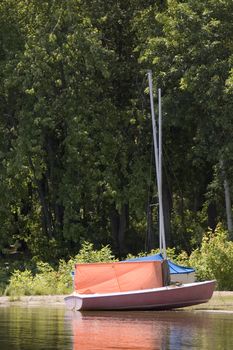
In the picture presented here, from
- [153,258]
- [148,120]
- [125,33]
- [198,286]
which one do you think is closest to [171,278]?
[153,258]

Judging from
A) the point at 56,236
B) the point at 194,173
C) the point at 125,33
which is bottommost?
the point at 56,236

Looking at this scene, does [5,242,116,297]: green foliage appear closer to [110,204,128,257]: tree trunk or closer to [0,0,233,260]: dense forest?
[0,0,233,260]: dense forest

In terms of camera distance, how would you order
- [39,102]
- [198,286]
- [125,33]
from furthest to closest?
[125,33] → [39,102] → [198,286]

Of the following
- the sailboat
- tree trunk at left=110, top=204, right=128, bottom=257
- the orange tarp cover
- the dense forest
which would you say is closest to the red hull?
the sailboat

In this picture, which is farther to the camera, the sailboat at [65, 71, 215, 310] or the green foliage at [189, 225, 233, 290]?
the green foliage at [189, 225, 233, 290]

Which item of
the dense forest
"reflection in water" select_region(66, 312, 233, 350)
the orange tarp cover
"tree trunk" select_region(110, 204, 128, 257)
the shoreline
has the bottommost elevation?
"reflection in water" select_region(66, 312, 233, 350)

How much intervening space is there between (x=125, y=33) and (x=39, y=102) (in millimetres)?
6976

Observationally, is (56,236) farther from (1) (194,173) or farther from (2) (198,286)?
(2) (198,286)

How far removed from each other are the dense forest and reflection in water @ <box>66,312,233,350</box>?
1775 centimetres

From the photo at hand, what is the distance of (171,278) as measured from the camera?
3403 centimetres

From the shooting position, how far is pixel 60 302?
1358 inches

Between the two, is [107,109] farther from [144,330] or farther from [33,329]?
[144,330]

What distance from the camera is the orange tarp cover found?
104 ft

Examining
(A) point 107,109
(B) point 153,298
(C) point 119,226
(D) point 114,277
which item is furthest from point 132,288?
(C) point 119,226
